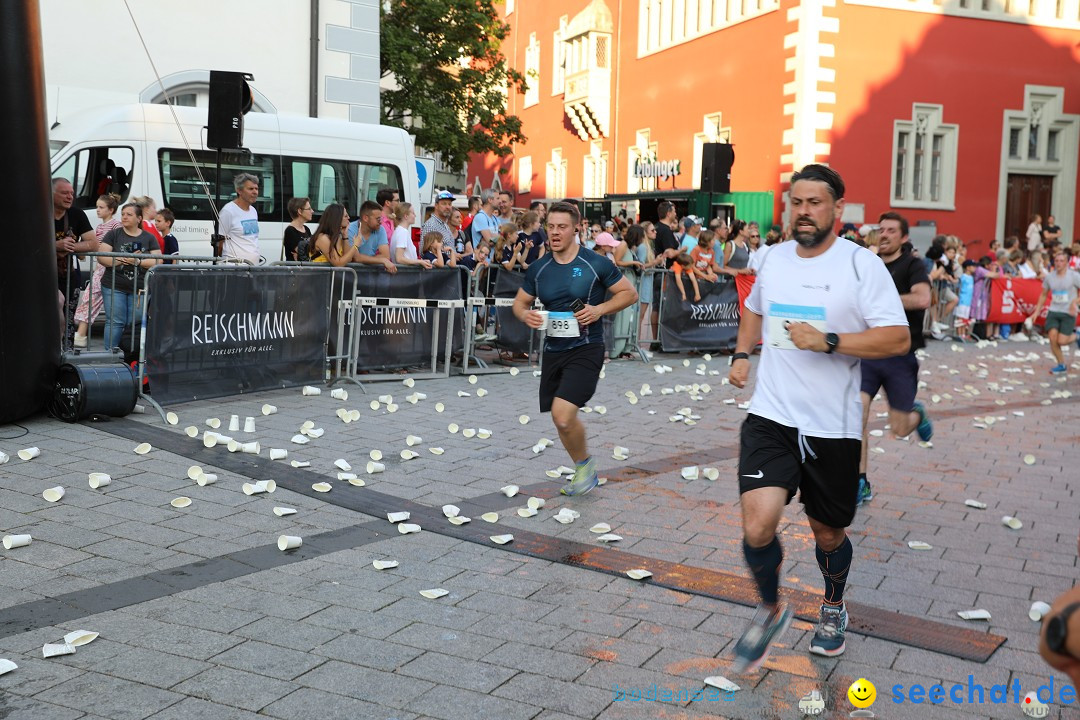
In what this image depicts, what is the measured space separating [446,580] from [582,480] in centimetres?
200

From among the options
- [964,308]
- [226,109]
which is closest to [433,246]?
[226,109]

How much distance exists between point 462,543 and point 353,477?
150 centimetres

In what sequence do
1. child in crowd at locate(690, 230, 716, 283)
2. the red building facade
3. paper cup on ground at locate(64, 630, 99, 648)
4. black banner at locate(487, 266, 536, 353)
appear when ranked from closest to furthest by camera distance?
paper cup on ground at locate(64, 630, 99, 648) < black banner at locate(487, 266, 536, 353) < child in crowd at locate(690, 230, 716, 283) < the red building facade

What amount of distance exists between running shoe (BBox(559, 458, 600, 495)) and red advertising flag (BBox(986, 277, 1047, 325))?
16440 millimetres

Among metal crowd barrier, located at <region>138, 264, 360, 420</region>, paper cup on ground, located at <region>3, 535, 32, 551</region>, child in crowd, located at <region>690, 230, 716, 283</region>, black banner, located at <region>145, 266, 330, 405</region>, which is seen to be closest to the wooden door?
child in crowd, located at <region>690, 230, 716, 283</region>

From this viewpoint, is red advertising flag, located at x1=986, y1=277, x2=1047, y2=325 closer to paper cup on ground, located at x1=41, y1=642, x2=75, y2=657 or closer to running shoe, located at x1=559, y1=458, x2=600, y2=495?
running shoe, located at x1=559, y1=458, x2=600, y2=495

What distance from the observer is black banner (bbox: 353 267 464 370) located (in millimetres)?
11641

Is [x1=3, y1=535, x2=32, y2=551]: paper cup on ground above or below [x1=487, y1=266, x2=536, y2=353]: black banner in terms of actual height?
below

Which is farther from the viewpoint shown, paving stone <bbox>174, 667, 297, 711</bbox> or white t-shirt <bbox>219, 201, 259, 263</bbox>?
white t-shirt <bbox>219, 201, 259, 263</bbox>

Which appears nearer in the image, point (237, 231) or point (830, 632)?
point (830, 632)

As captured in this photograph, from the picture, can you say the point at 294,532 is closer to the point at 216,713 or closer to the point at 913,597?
the point at 216,713

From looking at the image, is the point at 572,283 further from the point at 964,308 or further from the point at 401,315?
the point at 964,308

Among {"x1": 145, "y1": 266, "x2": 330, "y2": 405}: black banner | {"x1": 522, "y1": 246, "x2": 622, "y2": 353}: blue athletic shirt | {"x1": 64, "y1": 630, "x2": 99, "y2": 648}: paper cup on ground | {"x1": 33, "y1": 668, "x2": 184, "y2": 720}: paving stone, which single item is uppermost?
{"x1": 522, "y1": 246, "x2": 622, "y2": 353}: blue athletic shirt

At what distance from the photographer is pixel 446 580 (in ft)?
17.0
